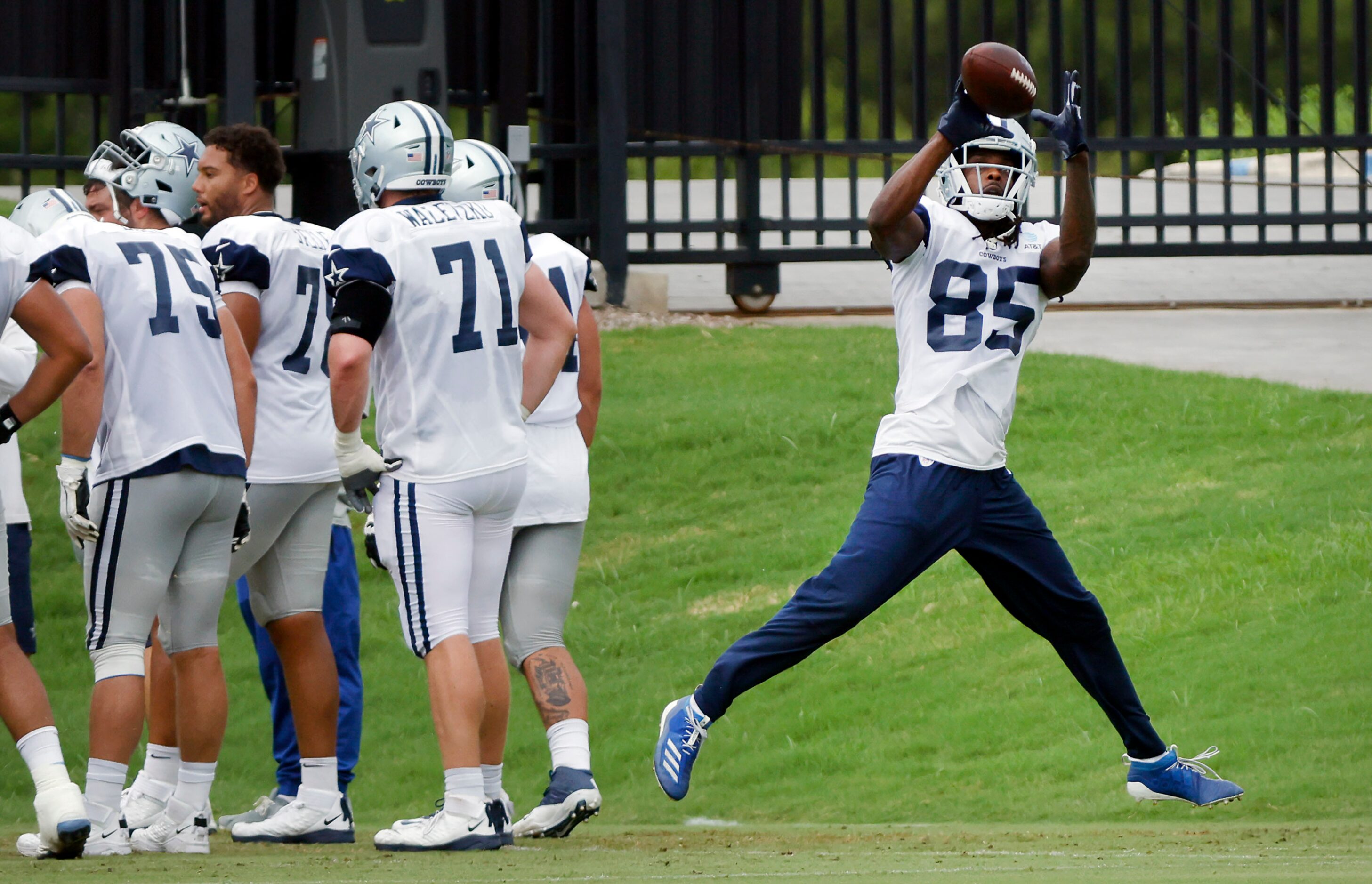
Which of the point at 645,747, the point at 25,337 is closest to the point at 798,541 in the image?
the point at 645,747

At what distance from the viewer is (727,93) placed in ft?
48.9

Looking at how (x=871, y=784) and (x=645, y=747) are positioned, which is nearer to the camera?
(x=871, y=784)

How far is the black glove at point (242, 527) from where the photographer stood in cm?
571

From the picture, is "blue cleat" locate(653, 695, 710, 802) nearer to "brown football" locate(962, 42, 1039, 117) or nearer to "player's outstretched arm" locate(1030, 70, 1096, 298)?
"player's outstretched arm" locate(1030, 70, 1096, 298)

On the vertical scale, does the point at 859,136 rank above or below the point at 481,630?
above

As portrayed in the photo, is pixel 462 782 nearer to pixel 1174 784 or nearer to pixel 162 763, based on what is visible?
pixel 162 763

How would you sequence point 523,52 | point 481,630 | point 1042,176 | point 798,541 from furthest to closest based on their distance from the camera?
point 1042,176 < point 523,52 < point 798,541 < point 481,630

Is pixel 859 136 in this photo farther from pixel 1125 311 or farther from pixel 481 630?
pixel 481 630

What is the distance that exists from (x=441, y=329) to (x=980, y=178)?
160 centimetres

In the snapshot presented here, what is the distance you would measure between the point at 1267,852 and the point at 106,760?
3213mm

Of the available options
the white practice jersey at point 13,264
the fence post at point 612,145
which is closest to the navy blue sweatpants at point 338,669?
the white practice jersey at point 13,264

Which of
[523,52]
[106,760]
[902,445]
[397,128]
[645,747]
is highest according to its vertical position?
[523,52]

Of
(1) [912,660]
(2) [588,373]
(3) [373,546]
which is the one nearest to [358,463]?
(3) [373,546]

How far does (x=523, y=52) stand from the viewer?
13.9 m
